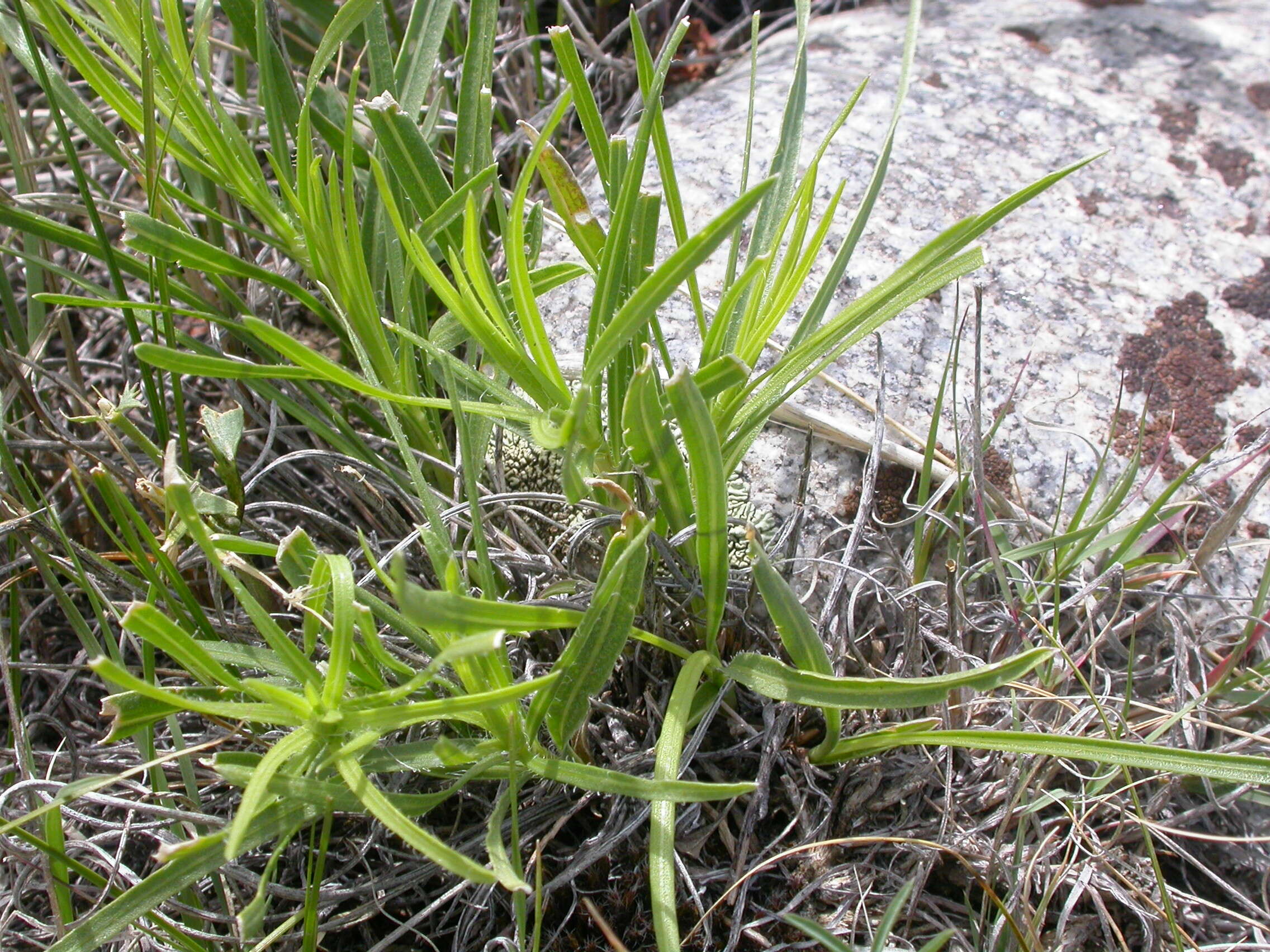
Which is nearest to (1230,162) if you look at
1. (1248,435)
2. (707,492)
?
(1248,435)

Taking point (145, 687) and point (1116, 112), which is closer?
point (145, 687)

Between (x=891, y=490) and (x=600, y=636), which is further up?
(x=600, y=636)

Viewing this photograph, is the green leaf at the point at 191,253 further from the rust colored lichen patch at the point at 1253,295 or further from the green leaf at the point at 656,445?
the rust colored lichen patch at the point at 1253,295

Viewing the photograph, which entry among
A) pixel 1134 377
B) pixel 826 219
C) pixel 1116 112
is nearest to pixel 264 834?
pixel 826 219

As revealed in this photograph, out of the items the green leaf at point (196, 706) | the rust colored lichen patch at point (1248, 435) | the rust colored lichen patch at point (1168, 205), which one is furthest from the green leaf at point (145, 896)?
the rust colored lichen patch at point (1168, 205)

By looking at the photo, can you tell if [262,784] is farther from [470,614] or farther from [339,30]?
[339,30]

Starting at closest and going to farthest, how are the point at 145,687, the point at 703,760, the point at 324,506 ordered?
the point at 145,687 < the point at 703,760 < the point at 324,506

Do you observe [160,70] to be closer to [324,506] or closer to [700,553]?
[324,506]

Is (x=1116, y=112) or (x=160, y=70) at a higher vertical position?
(x=160, y=70)
